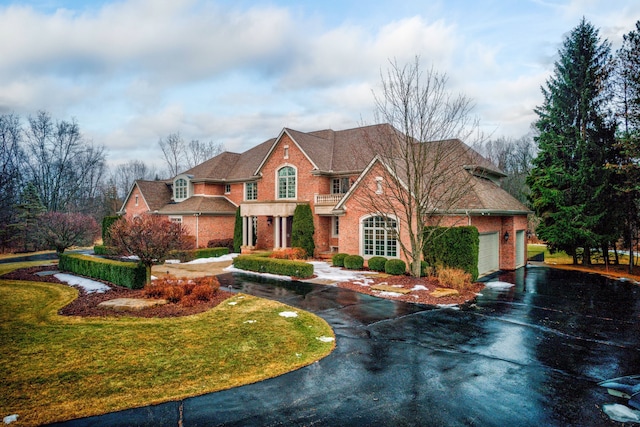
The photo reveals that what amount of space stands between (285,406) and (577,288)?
1520 cm

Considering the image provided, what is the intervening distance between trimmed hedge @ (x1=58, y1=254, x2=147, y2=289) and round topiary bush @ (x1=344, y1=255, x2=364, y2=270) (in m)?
9.93

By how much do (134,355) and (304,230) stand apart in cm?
1711

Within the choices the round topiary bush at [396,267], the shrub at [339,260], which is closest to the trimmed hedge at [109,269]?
the shrub at [339,260]

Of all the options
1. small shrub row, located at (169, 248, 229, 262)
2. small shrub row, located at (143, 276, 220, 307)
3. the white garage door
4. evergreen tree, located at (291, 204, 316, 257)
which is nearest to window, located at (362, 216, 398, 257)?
the white garage door

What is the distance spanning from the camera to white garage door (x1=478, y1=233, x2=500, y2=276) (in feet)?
59.9

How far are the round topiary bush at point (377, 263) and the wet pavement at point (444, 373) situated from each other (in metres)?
6.25

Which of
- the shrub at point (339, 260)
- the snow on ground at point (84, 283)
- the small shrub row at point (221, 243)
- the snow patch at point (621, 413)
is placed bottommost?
the snow patch at point (621, 413)

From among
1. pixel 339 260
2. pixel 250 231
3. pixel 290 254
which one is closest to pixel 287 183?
pixel 250 231

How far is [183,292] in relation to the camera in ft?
40.6

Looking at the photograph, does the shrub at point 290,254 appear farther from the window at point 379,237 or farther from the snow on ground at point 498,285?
the snow on ground at point 498,285

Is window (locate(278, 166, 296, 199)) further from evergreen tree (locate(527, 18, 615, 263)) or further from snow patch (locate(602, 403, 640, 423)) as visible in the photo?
snow patch (locate(602, 403, 640, 423))

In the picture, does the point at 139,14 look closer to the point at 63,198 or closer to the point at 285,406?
the point at 285,406

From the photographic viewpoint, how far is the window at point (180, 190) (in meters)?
31.2

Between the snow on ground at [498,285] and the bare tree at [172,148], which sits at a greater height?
the bare tree at [172,148]
